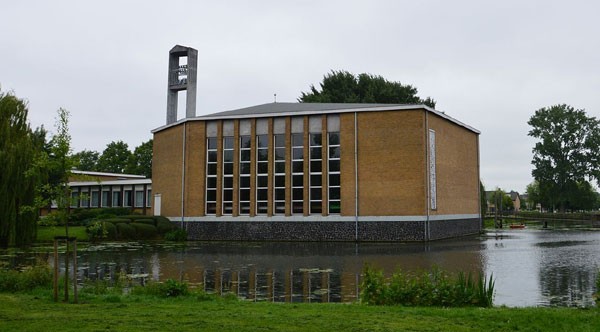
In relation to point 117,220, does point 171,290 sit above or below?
below

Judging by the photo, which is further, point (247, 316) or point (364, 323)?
point (247, 316)

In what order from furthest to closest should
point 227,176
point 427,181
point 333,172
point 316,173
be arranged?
point 227,176 < point 316,173 < point 333,172 < point 427,181

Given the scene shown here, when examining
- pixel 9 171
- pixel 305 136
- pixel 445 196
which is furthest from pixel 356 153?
pixel 9 171

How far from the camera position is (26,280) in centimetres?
1338

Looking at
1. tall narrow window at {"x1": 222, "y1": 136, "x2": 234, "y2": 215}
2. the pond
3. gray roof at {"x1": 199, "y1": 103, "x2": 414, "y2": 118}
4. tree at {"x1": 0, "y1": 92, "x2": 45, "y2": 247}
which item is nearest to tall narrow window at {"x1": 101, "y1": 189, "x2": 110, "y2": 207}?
gray roof at {"x1": 199, "y1": 103, "x2": 414, "y2": 118}

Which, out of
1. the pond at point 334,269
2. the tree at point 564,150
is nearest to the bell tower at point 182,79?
the pond at point 334,269

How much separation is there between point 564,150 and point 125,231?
71148 millimetres

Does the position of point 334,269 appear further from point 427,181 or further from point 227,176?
point 227,176

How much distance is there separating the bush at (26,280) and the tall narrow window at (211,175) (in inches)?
1116

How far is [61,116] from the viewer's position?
42.4 feet

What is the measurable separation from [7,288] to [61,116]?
4.15 meters

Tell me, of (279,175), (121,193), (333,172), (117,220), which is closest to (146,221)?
(117,220)

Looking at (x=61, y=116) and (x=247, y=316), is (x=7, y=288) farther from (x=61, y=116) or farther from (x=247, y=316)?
(x=247, y=316)

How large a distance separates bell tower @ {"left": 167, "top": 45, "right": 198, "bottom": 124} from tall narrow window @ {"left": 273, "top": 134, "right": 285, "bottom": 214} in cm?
1615
